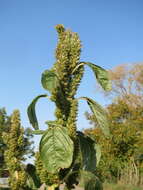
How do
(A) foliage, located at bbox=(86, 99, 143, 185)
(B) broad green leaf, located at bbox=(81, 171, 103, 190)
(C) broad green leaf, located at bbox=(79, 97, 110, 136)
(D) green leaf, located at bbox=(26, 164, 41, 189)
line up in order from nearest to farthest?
(B) broad green leaf, located at bbox=(81, 171, 103, 190) < (C) broad green leaf, located at bbox=(79, 97, 110, 136) < (D) green leaf, located at bbox=(26, 164, 41, 189) < (A) foliage, located at bbox=(86, 99, 143, 185)

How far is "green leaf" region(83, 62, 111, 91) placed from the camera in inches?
92.3

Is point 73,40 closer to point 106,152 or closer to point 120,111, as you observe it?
point 106,152

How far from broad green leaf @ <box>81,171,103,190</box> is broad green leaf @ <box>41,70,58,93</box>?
20.6 inches

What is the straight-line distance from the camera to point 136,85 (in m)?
35.8

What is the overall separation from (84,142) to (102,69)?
18.1 inches

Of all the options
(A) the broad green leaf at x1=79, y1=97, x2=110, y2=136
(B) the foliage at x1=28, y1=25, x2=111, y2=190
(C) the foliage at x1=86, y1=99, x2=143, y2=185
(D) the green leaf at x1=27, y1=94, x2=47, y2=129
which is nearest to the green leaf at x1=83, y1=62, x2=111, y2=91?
(B) the foliage at x1=28, y1=25, x2=111, y2=190

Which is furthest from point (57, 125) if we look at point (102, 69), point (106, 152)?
point (106, 152)

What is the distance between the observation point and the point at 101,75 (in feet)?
7.73

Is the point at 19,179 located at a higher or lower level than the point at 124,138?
lower

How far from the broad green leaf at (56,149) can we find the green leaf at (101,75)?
19.2 inches

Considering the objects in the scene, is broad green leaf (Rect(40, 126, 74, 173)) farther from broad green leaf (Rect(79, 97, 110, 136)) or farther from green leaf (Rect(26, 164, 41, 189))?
green leaf (Rect(26, 164, 41, 189))

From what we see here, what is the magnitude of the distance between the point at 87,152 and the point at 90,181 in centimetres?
18

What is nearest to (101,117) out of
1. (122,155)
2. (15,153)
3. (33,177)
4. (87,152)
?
(87,152)

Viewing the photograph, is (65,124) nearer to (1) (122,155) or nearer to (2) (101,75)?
(2) (101,75)
